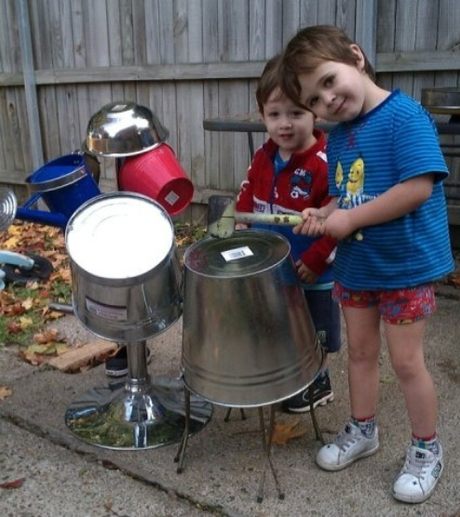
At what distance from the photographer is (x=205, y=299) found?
193 centimetres

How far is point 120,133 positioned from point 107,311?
2.03 ft

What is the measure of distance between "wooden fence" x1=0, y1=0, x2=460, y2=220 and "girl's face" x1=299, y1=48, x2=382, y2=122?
2.31 meters

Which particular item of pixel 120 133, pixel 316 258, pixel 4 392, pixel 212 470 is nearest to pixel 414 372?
pixel 316 258

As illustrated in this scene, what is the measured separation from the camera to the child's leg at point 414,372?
6.39 feet

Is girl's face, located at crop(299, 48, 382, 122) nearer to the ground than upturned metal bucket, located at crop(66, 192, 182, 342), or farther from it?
farther from it

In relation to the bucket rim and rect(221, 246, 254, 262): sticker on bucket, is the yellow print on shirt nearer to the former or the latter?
rect(221, 246, 254, 262): sticker on bucket

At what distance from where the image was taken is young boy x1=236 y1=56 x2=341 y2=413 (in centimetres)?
220

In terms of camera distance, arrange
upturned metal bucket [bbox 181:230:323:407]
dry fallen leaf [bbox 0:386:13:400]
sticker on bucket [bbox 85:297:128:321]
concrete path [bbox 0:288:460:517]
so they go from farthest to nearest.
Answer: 1. dry fallen leaf [bbox 0:386:13:400]
2. sticker on bucket [bbox 85:297:128:321]
3. concrete path [bbox 0:288:460:517]
4. upturned metal bucket [bbox 181:230:323:407]

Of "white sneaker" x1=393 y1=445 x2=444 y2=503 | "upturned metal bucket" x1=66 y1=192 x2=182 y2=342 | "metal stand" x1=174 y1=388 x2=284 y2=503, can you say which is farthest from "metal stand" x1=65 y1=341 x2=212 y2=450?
"white sneaker" x1=393 y1=445 x2=444 y2=503

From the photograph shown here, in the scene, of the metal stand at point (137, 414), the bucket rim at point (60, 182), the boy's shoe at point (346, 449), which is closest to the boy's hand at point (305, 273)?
the boy's shoe at point (346, 449)

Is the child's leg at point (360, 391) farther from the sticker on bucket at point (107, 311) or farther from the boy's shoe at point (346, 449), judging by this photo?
the sticker on bucket at point (107, 311)

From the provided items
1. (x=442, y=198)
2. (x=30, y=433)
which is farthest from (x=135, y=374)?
(x=442, y=198)

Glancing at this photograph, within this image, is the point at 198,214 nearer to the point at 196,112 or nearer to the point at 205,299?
the point at 196,112

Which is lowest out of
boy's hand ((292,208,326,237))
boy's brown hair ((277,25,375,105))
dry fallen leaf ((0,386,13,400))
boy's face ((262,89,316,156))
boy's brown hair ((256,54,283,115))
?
dry fallen leaf ((0,386,13,400))
